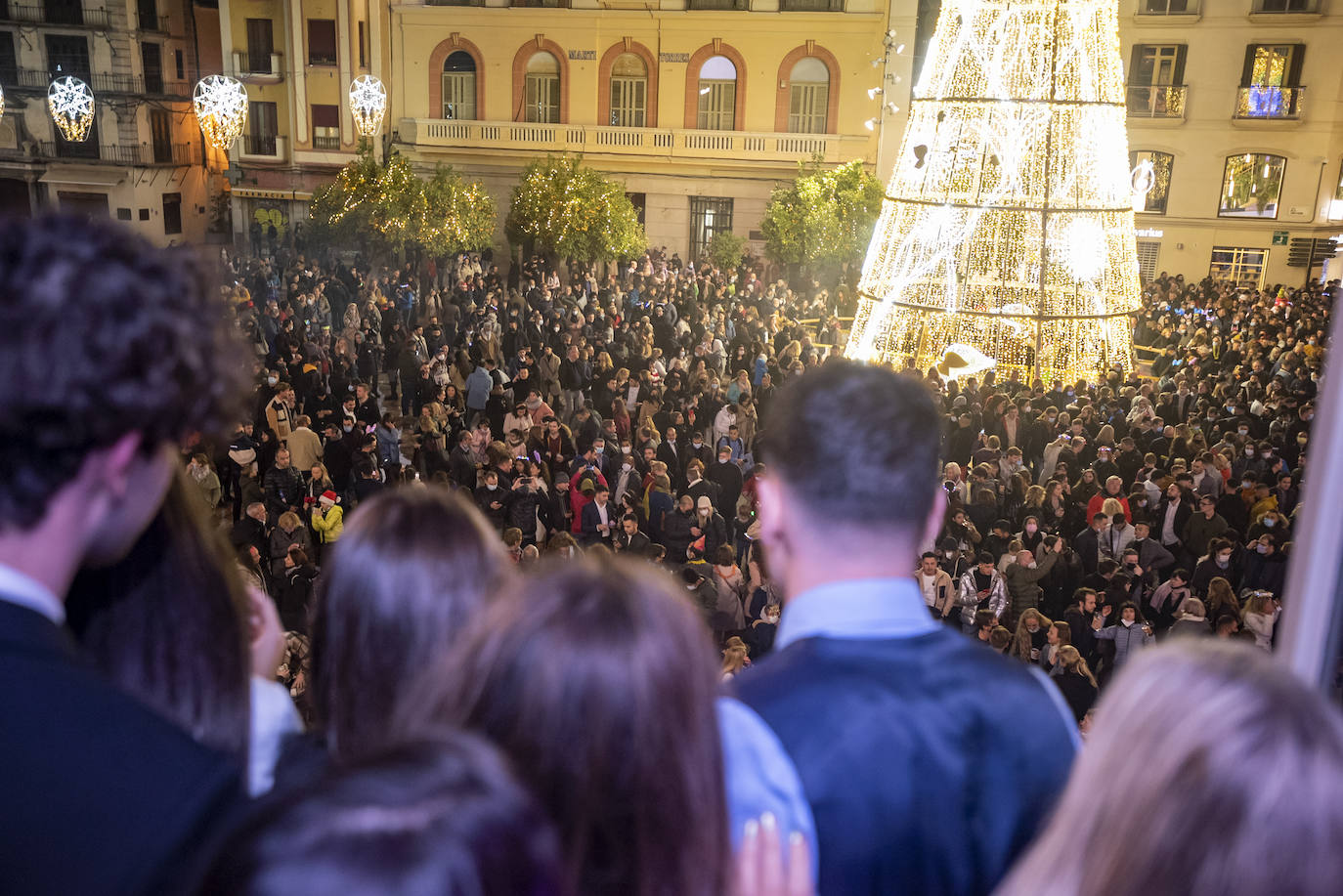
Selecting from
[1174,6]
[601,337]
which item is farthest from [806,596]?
[1174,6]

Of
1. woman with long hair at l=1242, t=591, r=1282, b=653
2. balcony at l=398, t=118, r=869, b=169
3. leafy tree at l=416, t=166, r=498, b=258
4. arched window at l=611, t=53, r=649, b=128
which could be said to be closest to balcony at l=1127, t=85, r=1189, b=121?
balcony at l=398, t=118, r=869, b=169

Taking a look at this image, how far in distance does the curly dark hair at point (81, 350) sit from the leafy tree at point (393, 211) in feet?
74.5

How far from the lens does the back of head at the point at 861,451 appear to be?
5.63ft

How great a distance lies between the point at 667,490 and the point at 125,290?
308 inches

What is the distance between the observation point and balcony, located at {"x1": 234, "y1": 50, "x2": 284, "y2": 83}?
30.5m

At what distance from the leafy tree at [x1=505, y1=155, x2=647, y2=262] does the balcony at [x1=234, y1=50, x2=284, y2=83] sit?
11.2 metres

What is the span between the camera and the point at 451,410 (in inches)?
458

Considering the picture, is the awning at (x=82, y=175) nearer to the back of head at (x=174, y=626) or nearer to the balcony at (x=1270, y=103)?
the balcony at (x=1270, y=103)

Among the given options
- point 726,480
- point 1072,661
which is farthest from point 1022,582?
point 726,480

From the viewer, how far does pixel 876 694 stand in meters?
1.61

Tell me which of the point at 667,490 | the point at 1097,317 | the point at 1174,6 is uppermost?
the point at 1174,6

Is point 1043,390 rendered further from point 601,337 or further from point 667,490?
point 601,337

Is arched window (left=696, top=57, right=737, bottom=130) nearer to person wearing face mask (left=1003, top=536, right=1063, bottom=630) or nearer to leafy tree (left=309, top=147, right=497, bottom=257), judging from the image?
leafy tree (left=309, top=147, right=497, bottom=257)

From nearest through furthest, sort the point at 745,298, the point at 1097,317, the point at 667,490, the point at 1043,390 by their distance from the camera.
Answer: the point at 667,490 → the point at 1097,317 → the point at 1043,390 → the point at 745,298
